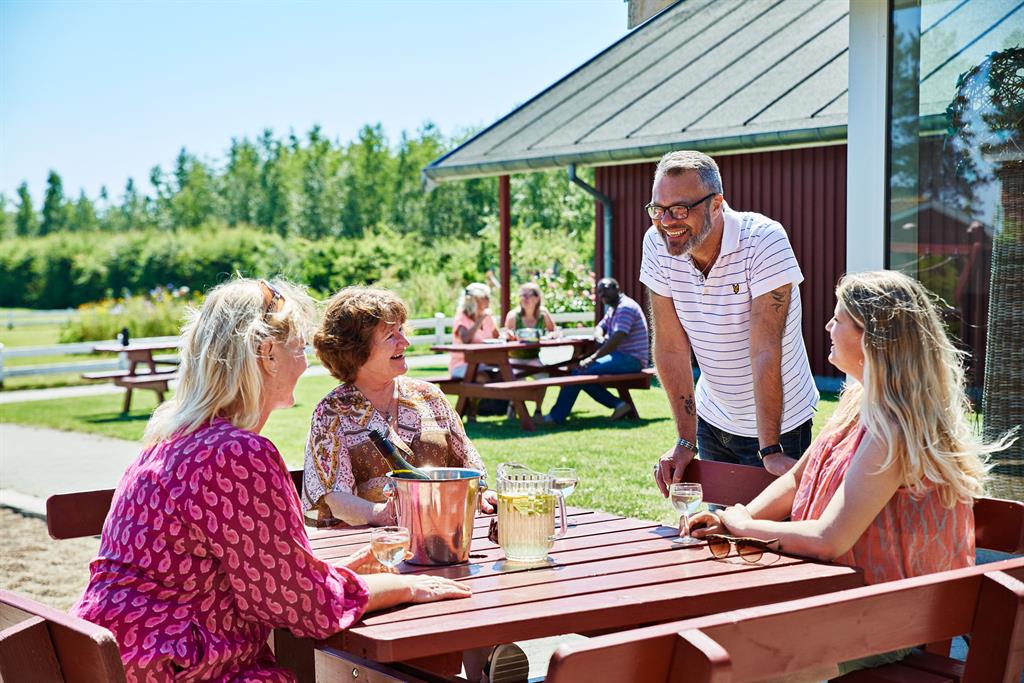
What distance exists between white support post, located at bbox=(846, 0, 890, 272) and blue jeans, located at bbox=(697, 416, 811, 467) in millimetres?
1464

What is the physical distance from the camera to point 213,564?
7.85 feet

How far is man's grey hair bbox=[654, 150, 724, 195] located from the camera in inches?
148

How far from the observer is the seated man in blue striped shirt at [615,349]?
1159 cm

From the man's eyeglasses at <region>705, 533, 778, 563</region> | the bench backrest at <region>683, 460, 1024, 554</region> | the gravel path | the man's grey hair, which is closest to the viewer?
the man's eyeglasses at <region>705, 533, 778, 563</region>

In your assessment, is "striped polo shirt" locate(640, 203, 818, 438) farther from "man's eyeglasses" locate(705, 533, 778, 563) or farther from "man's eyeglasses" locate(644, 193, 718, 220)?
"man's eyeglasses" locate(705, 533, 778, 563)

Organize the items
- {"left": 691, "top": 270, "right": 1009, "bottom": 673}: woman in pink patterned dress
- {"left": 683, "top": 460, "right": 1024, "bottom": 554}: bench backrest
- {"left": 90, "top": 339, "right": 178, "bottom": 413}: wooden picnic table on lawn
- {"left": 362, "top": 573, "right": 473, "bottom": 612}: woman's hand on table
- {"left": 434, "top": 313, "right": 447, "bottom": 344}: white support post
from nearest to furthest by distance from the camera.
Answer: {"left": 362, "top": 573, "right": 473, "bottom": 612}: woman's hand on table → {"left": 691, "top": 270, "right": 1009, "bottom": 673}: woman in pink patterned dress → {"left": 683, "top": 460, "right": 1024, "bottom": 554}: bench backrest → {"left": 90, "top": 339, "right": 178, "bottom": 413}: wooden picnic table on lawn → {"left": 434, "top": 313, "right": 447, "bottom": 344}: white support post

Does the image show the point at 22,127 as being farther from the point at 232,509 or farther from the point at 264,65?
the point at 232,509

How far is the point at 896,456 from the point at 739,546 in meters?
0.45

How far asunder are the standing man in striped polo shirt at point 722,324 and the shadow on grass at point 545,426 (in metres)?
6.34

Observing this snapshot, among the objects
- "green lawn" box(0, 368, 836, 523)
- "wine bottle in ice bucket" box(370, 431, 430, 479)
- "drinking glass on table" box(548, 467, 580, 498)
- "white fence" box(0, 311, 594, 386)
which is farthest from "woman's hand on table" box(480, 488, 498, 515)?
"white fence" box(0, 311, 594, 386)

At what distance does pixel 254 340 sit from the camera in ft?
8.27

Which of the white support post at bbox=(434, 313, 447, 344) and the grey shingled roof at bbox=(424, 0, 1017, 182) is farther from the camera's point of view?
the white support post at bbox=(434, 313, 447, 344)

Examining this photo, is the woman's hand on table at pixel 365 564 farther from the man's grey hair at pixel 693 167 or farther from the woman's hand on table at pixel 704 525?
the man's grey hair at pixel 693 167

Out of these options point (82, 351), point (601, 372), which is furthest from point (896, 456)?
point (82, 351)
